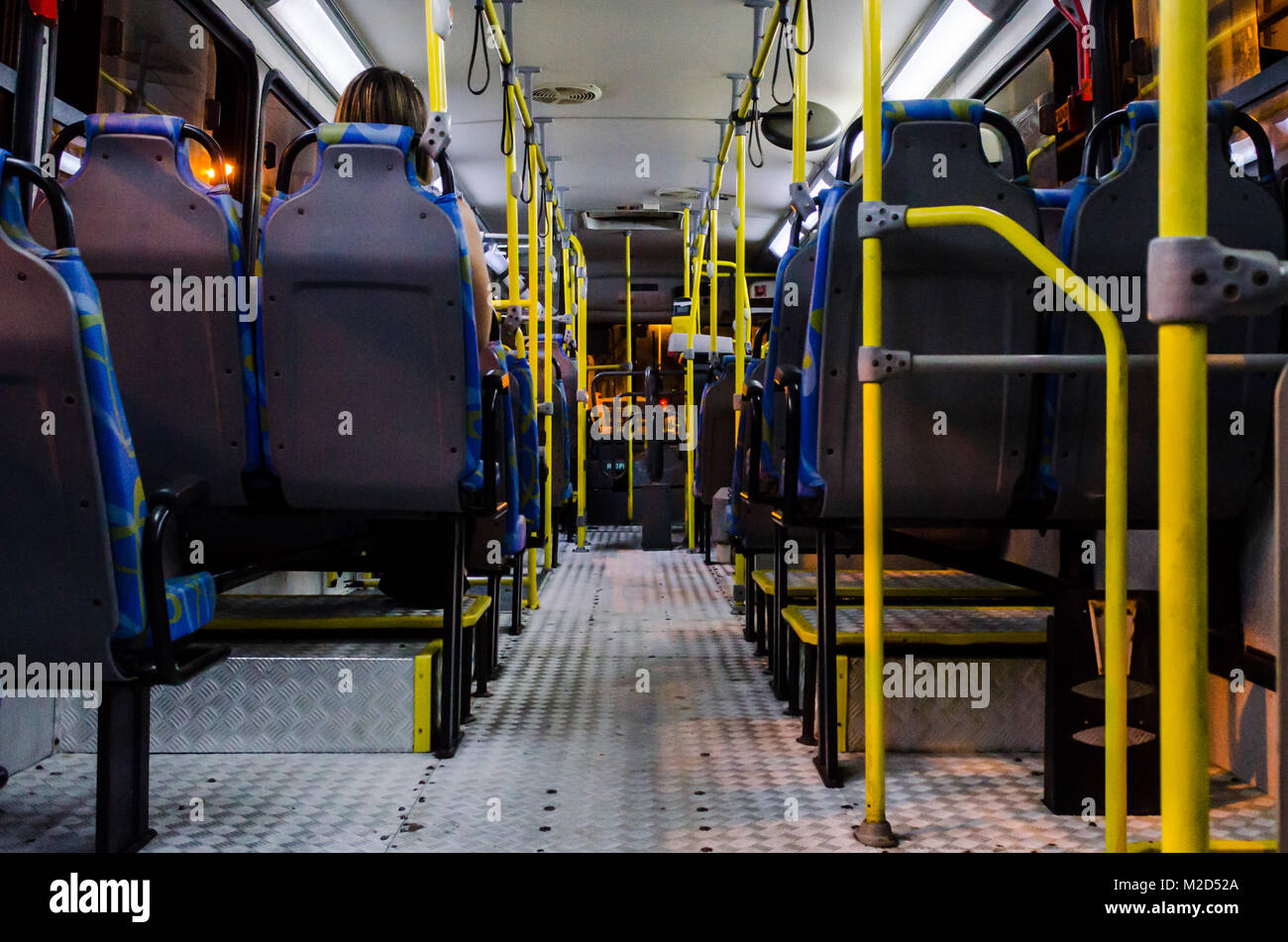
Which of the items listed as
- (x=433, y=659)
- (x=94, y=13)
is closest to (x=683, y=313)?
(x=94, y=13)

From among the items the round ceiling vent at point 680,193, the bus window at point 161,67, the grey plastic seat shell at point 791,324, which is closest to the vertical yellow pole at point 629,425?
the round ceiling vent at point 680,193

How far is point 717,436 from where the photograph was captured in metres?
5.68

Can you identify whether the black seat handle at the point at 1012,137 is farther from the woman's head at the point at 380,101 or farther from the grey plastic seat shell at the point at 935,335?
the woman's head at the point at 380,101

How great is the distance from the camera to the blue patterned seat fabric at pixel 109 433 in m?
1.62

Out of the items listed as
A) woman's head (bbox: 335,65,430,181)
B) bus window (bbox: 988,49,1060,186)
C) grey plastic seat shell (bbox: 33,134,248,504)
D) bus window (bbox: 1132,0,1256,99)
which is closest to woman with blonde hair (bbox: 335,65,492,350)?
woman's head (bbox: 335,65,430,181)

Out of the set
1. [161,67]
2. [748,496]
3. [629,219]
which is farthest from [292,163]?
[629,219]

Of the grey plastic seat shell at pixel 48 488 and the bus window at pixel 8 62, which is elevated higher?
the bus window at pixel 8 62

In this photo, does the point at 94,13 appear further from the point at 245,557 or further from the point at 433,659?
the point at 433,659

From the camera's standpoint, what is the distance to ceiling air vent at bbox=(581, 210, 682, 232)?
11.4m

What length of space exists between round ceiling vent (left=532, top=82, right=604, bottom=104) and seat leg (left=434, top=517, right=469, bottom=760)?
18.6 feet

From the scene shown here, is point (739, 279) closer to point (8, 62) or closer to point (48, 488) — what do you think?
point (8, 62)

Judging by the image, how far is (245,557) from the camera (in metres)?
3.40

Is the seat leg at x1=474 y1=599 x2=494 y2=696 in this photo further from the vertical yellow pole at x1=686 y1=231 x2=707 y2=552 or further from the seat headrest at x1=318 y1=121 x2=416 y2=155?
the vertical yellow pole at x1=686 y1=231 x2=707 y2=552

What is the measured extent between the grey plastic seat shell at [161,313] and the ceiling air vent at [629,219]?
363 inches
